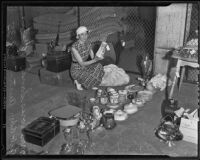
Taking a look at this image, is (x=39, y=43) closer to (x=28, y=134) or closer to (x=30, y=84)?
(x=30, y=84)

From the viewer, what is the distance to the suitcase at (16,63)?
6000mm

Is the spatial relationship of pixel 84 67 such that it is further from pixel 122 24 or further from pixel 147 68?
pixel 122 24

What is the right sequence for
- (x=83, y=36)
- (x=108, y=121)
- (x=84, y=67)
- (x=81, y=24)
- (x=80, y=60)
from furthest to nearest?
(x=81, y=24)
(x=84, y=67)
(x=80, y=60)
(x=83, y=36)
(x=108, y=121)

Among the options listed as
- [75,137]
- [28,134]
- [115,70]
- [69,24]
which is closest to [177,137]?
[75,137]

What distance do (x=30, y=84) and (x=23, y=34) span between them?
1561mm

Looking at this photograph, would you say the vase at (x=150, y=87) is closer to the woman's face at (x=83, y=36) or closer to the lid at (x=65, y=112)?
the woman's face at (x=83, y=36)

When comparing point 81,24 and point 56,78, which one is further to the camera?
point 81,24

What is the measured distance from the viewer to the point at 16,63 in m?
6.07

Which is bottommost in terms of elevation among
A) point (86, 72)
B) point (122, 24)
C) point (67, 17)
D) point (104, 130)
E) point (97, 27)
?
point (104, 130)

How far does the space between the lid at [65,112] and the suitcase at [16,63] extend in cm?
226

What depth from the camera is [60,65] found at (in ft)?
17.8

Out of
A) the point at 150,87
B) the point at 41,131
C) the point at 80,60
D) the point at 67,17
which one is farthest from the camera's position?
the point at 67,17

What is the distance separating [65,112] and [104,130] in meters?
0.64

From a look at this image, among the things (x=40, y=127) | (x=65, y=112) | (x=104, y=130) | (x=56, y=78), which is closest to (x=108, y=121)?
(x=104, y=130)
